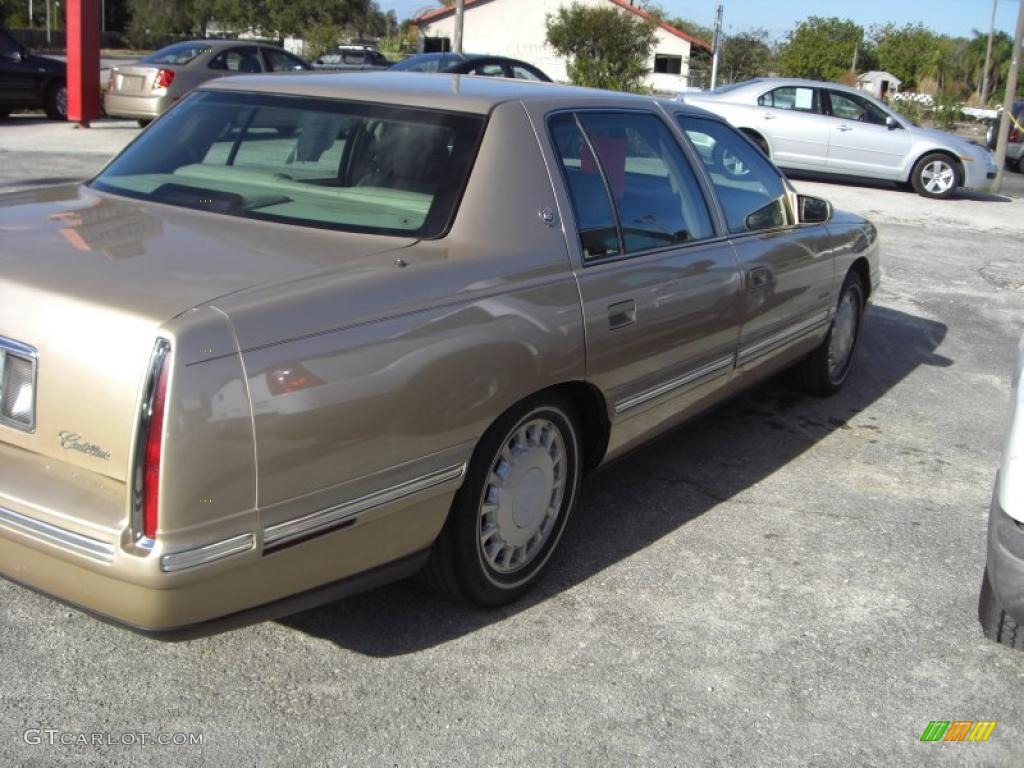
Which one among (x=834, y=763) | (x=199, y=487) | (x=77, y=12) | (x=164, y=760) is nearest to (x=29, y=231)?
(x=199, y=487)

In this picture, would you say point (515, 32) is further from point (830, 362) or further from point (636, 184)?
point (636, 184)

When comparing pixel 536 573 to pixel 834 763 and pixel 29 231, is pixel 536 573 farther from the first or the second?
pixel 29 231

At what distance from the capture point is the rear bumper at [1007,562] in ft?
10.0

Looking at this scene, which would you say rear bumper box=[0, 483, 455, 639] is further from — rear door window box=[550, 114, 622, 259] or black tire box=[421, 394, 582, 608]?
rear door window box=[550, 114, 622, 259]

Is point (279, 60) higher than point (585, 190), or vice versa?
point (279, 60)

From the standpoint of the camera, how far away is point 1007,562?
121 inches

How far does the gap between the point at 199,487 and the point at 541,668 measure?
125 centimetres

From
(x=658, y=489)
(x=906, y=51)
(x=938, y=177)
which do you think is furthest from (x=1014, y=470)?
(x=906, y=51)

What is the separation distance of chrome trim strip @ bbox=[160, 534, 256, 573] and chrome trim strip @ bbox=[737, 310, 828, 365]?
2614 millimetres

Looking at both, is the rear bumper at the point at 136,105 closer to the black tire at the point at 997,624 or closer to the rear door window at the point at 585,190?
the rear door window at the point at 585,190

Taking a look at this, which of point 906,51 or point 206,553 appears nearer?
point 206,553

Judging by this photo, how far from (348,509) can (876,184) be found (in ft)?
55.3

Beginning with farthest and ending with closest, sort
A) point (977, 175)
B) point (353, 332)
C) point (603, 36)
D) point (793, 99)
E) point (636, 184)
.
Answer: point (603, 36), point (793, 99), point (977, 175), point (636, 184), point (353, 332)

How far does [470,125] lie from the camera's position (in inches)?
144
